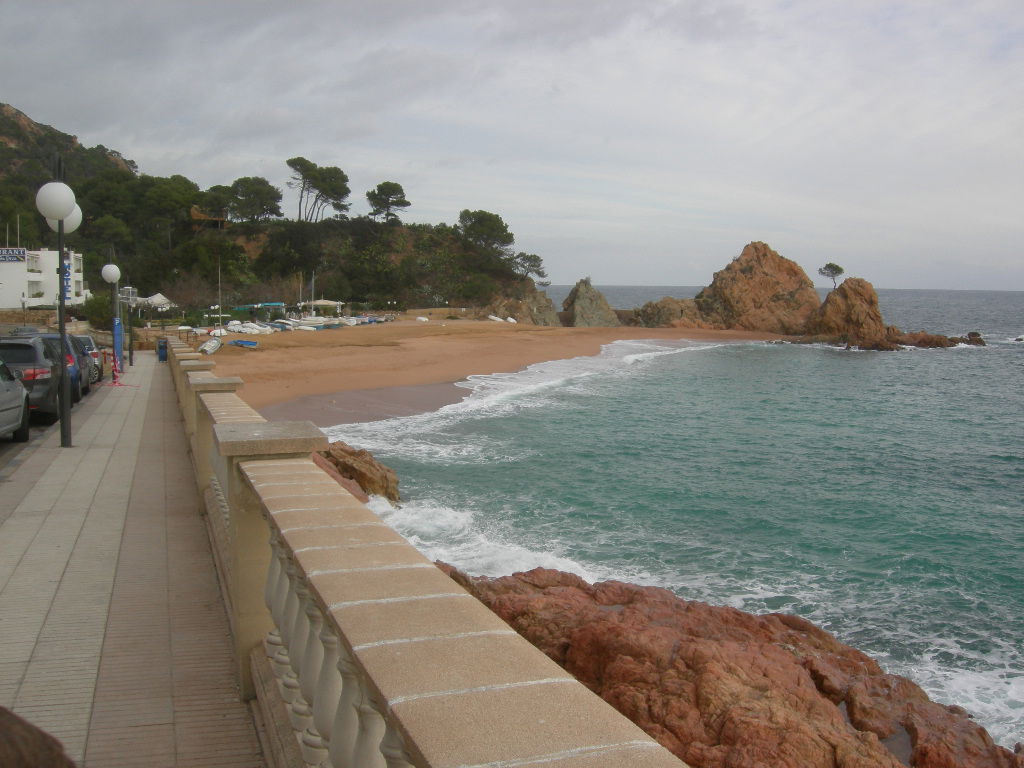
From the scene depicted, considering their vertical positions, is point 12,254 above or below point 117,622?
above

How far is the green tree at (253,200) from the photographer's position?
262 feet

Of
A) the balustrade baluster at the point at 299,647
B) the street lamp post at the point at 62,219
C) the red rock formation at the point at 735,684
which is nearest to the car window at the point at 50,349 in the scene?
the street lamp post at the point at 62,219

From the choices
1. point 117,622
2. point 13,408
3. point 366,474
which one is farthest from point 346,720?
point 366,474

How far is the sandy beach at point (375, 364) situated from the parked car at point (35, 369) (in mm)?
7850

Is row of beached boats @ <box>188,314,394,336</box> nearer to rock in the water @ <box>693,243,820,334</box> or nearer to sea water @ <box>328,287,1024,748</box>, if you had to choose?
sea water @ <box>328,287,1024,748</box>

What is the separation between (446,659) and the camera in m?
1.71

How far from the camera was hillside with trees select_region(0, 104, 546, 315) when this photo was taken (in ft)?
216

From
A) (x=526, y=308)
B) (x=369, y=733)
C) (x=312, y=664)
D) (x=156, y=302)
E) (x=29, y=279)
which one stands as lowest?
(x=312, y=664)

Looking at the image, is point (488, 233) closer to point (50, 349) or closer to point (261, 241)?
point (261, 241)

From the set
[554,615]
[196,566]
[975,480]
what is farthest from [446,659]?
[975,480]

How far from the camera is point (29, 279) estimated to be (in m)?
49.8

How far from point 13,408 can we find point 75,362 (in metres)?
5.21

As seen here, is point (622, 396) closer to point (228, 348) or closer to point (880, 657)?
point (228, 348)

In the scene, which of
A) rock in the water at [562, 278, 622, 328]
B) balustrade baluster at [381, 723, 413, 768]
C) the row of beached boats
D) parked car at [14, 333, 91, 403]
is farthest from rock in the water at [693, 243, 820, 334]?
balustrade baluster at [381, 723, 413, 768]
